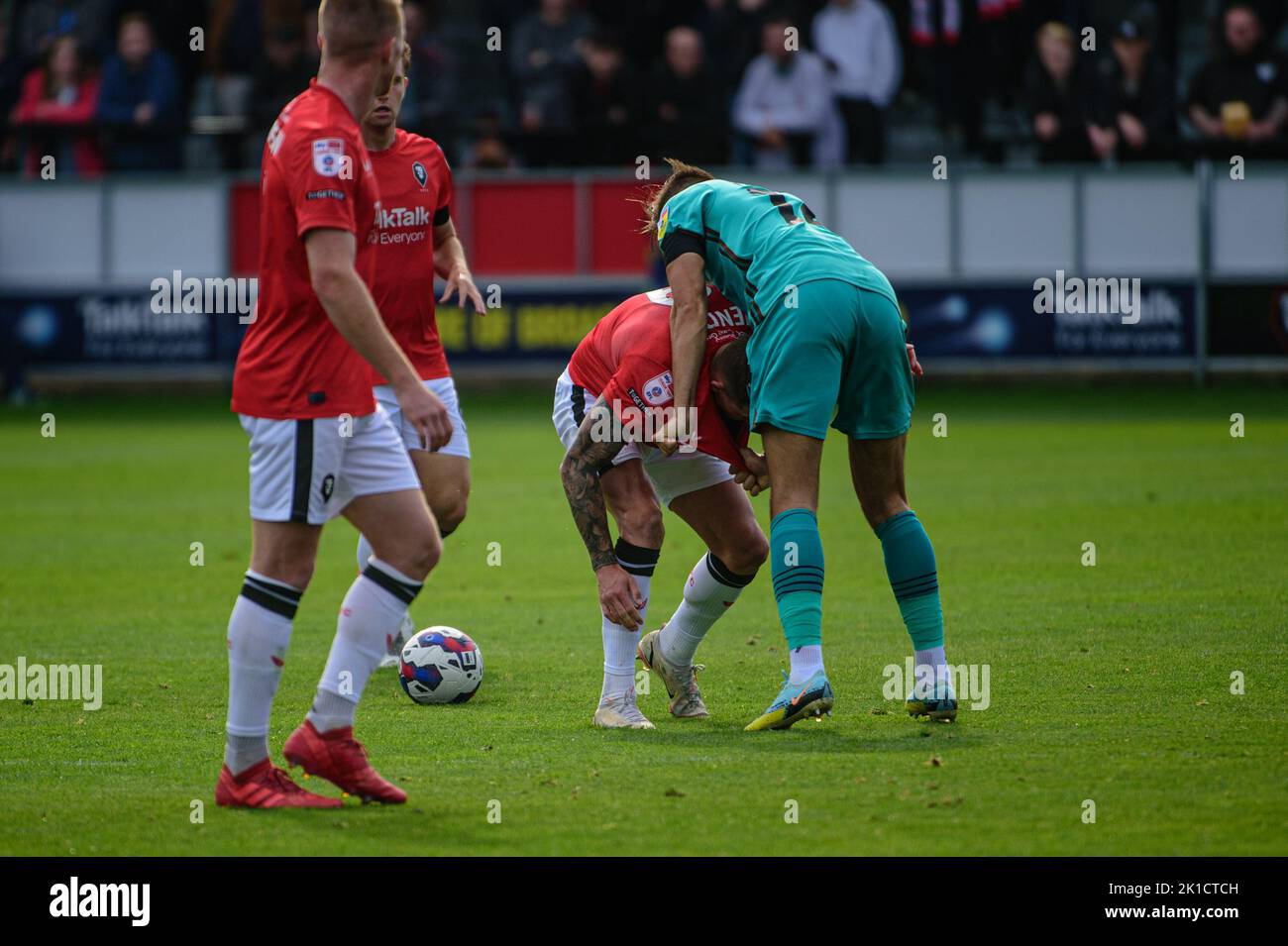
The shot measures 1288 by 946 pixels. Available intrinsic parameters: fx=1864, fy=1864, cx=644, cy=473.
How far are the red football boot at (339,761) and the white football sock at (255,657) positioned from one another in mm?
113

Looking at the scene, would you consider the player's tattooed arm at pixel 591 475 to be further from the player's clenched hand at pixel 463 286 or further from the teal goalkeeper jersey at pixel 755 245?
the player's clenched hand at pixel 463 286

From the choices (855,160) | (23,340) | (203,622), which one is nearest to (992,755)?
(203,622)

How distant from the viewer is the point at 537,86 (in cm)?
2306

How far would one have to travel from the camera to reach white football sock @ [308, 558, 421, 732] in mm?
5316

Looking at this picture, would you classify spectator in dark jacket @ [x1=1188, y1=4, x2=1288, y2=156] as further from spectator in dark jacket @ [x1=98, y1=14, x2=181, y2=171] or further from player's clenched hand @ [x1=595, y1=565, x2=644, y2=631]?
player's clenched hand @ [x1=595, y1=565, x2=644, y2=631]

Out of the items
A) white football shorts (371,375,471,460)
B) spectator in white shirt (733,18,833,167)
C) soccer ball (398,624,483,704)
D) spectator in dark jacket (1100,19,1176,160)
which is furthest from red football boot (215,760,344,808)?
spectator in dark jacket (1100,19,1176,160)

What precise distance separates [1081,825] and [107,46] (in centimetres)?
2127

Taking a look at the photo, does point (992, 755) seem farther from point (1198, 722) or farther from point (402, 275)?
point (402, 275)

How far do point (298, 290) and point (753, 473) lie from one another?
1983mm

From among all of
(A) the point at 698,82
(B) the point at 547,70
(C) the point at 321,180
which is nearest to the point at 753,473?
(C) the point at 321,180

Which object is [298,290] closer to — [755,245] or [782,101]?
[755,245]

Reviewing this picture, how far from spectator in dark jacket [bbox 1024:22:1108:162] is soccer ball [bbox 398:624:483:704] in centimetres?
1565

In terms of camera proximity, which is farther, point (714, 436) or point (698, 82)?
point (698, 82)

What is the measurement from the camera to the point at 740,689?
7.22 m
